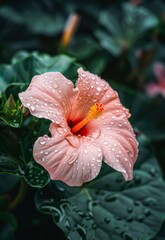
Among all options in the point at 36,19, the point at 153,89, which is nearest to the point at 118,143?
the point at 153,89

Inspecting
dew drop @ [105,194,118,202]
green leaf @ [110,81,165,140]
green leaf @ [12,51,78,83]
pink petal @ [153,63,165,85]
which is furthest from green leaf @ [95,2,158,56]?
dew drop @ [105,194,118,202]

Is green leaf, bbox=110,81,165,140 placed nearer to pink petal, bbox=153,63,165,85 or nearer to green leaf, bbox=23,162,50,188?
pink petal, bbox=153,63,165,85

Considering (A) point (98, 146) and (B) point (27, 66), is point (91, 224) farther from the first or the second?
(B) point (27, 66)

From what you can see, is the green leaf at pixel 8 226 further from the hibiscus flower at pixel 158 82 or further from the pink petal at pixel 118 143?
the hibiscus flower at pixel 158 82

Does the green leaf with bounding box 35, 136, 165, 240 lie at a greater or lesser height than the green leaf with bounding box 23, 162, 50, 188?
lesser

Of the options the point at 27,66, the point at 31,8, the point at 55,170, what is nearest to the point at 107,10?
the point at 31,8

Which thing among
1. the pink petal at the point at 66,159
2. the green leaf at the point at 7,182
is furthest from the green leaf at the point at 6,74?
the pink petal at the point at 66,159

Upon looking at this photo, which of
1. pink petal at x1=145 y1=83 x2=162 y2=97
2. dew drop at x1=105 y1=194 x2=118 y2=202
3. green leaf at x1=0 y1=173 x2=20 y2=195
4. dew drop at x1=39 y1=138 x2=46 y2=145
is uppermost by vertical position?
dew drop at x1=39 y1=138 x2=46 y2=145
